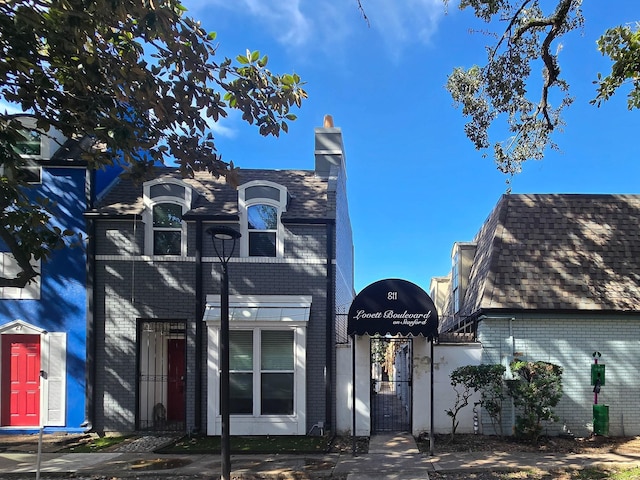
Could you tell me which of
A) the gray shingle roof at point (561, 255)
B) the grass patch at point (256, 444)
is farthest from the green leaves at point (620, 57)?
the grass patch at point (256, 444)

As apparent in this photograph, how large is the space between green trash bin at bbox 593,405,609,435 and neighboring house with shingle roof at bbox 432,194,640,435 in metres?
0.26

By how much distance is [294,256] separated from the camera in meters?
12.0

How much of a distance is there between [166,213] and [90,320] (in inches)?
122

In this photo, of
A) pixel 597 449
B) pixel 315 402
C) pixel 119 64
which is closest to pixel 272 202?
pixel 315 402

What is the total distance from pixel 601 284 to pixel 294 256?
7130 millimetres

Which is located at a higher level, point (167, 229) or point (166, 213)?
point (166, 213)

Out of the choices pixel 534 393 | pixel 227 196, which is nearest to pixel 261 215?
pixel 227 196

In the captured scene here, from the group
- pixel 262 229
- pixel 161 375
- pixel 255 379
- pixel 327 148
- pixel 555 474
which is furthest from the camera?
pixel 327 148

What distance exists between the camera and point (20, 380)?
1182cm

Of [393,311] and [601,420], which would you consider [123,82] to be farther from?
[601,420]

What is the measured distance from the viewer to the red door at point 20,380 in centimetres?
1172

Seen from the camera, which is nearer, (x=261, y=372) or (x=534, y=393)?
(x=534, y=393)

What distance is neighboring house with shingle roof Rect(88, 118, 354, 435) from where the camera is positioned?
11578 millimetres

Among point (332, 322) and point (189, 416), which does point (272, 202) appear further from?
point (189, 416)
